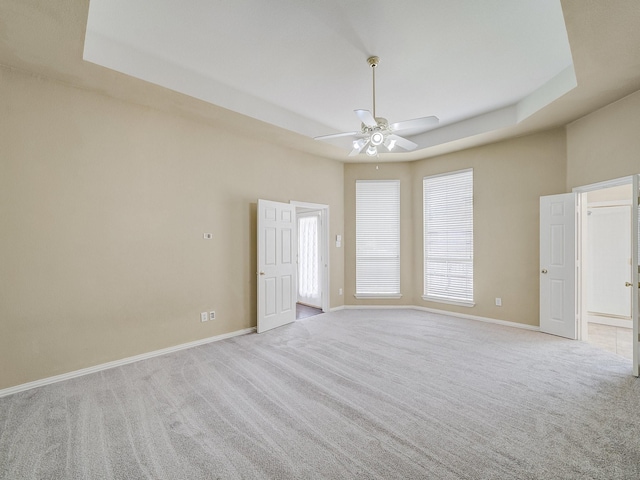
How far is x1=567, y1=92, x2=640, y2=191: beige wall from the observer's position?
3.34 metres

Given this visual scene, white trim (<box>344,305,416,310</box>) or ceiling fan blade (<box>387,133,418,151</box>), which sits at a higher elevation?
ceiling fan blade (<box>387,133,418,151</box>)

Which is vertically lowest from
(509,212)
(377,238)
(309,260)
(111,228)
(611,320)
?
(611,320)

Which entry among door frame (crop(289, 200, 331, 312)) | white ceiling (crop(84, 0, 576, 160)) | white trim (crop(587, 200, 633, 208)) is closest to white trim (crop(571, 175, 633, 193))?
white ceiling (crop(84, 0, 576, 160))

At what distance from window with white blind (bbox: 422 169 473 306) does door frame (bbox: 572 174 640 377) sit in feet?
4.94

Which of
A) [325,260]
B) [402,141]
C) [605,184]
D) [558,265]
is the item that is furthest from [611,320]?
[325,260]

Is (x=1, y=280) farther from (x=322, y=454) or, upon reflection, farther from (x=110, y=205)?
(x=322, y=454)

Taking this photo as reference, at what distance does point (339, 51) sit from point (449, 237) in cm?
400

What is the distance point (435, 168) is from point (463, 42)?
313cm

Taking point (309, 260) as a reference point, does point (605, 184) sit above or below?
above

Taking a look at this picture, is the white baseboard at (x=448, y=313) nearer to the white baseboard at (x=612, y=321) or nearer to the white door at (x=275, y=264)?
the white baseboard at (x=612, y=321)

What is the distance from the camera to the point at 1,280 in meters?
2.78

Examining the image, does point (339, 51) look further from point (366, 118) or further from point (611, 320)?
point (611, 320)

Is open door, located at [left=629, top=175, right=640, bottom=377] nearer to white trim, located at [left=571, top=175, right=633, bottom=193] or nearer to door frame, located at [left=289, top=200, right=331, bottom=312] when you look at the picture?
white trim, located at [left=571, top=175, right=633, bottom=193]

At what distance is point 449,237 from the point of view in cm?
571
